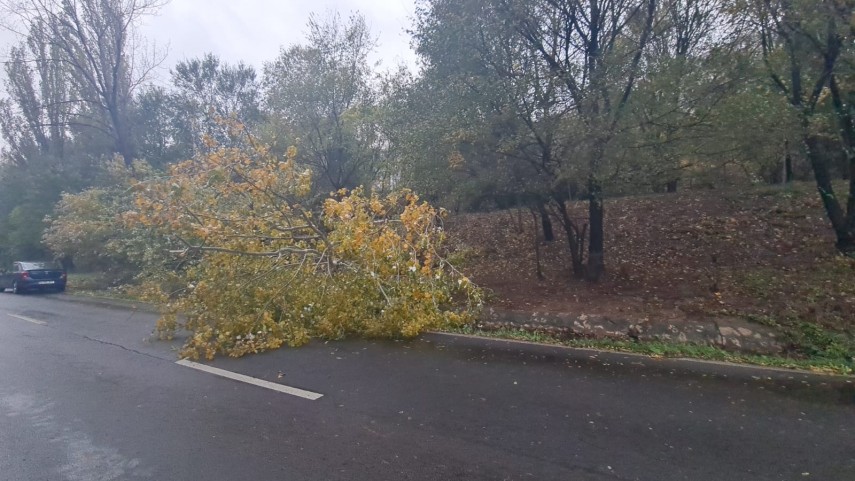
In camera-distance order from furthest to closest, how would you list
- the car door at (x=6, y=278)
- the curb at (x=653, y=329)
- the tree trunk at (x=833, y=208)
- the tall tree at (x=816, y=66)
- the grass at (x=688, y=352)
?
the car door at (x=6, y=278) → the tree trunk at (x=833, y=208) → the tall tree at (x=816, y=66) → the curb at (x=653, y=329) → the grass at (x=688, y=352)

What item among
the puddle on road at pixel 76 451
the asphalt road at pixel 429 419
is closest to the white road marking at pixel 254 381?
the asphalt road at pixel 429 419

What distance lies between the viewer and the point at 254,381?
254 inches

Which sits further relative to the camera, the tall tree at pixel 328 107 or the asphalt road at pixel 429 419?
the tall tree at pixel 328 107

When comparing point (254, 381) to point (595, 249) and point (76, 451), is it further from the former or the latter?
point (595, 249)

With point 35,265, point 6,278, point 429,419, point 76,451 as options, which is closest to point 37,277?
point 35,265

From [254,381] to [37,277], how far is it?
64.7ft

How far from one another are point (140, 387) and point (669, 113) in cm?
895

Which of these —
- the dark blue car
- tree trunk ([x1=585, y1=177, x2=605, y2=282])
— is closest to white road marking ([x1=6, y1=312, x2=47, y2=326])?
the dark blue car

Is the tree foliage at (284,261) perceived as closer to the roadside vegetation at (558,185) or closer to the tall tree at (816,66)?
the roadside vegetation at (558,185)

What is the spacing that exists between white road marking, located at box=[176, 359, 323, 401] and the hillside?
15.4 ft

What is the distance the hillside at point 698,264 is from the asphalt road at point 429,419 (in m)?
2.11

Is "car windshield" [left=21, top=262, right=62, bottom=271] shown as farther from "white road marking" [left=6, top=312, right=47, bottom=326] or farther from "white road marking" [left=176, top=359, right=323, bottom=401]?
"white road marking" [left=176, top=359, right=323, bottom=401]

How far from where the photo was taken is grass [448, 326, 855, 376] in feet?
20.7

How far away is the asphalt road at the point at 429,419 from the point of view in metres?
4.05
